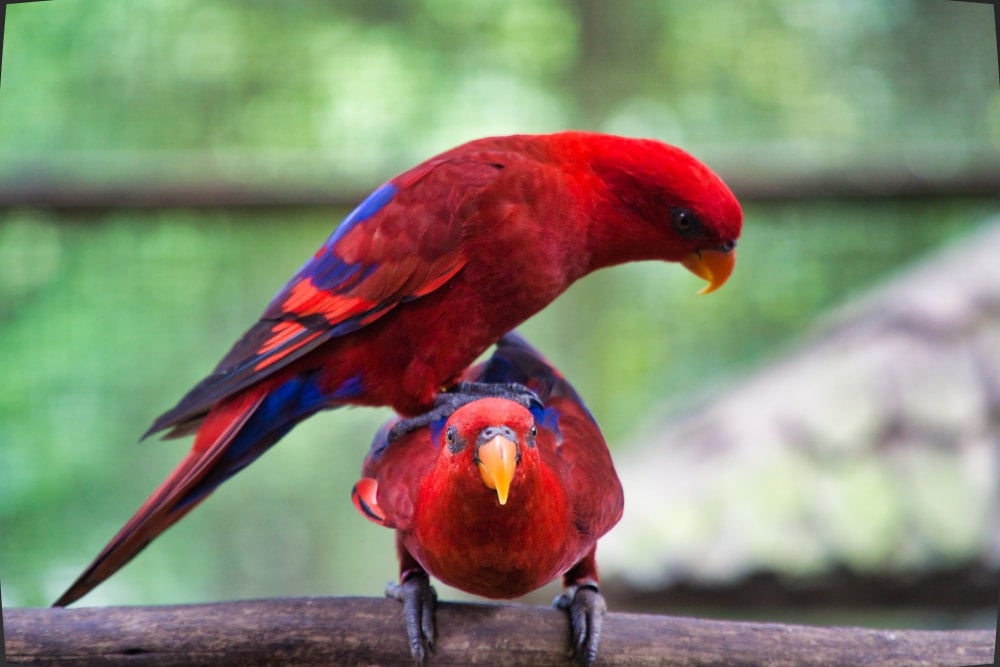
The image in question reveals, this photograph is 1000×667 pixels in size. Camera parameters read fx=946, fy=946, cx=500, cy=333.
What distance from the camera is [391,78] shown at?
1.63m

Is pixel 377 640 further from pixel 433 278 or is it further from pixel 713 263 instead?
pixel 713 263

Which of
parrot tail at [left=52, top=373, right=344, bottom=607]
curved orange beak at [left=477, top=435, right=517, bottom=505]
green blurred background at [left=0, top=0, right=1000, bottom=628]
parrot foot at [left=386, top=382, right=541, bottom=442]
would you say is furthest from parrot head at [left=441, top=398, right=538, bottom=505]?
green blurred background at [left=0, top=0, right=1000, bottom=628]

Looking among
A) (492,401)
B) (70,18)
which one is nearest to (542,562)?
(492,401)

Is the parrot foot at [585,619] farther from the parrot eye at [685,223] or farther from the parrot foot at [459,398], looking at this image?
the parrot eye at [685,223]

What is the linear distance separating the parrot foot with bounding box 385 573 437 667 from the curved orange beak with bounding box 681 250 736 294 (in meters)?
0.45

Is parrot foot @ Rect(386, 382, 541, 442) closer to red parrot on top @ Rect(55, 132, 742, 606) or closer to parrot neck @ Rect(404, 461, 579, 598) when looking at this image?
red parrot on top @ Rect(55, 132, 742, 606)

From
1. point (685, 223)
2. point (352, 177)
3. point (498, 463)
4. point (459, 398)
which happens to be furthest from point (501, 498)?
point (352, 177)

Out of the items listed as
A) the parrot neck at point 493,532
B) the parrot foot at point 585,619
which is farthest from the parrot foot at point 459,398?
the parrot foot at point 585,619

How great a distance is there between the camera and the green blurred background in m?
1.51

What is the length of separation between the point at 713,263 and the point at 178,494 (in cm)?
63

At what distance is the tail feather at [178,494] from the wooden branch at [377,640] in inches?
2.0

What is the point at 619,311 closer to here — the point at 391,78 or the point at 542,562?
the point at 391,78

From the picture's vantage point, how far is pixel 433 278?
1.00m

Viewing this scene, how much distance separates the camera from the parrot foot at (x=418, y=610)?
3.26 feet
